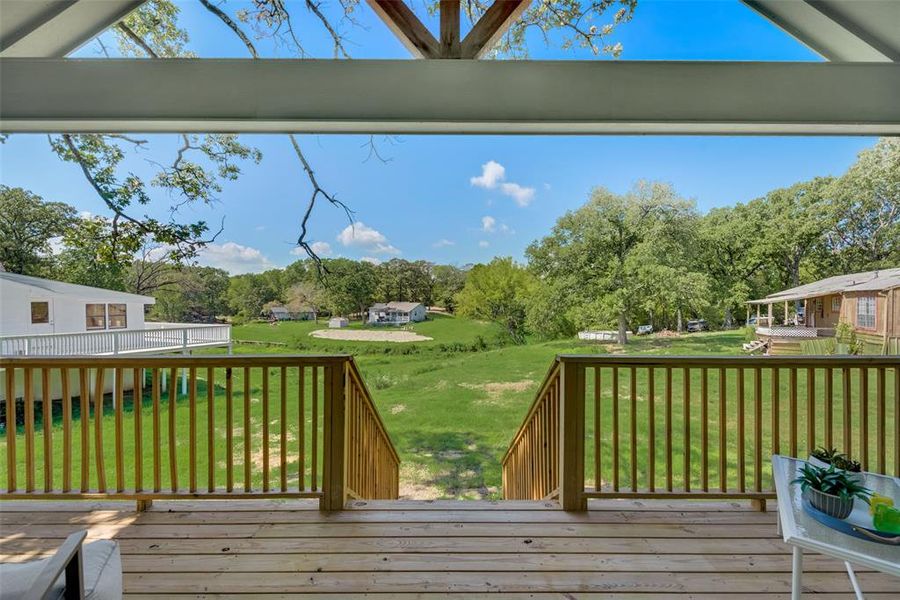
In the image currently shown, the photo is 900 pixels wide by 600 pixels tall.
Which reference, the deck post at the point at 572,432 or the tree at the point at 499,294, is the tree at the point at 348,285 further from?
the deck post at the point at 572,432

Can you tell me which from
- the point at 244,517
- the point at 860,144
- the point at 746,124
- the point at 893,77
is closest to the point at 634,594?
the point at 244,517

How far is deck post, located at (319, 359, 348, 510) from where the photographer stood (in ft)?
6.59

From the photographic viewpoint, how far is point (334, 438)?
2016mm

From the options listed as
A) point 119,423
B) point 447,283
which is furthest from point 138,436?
point 447,283

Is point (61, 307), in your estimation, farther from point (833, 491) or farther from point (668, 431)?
point (833, 491)

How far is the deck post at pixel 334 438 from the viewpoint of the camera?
6.59 feet

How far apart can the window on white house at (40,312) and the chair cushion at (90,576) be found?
3.29 m

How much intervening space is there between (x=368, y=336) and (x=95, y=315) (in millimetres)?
2570

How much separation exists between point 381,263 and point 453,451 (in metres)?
3.12

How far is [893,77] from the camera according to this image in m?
2.02

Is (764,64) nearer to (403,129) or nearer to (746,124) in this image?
(746,124)

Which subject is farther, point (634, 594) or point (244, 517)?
point (244, 517)

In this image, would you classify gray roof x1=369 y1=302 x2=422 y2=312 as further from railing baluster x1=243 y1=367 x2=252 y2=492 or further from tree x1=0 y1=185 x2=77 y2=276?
tree x1=0 y1=185 x2=77 y2=276

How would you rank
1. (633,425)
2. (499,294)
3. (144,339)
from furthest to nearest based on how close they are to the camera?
(499,294) < (144,339) < (633,425)
